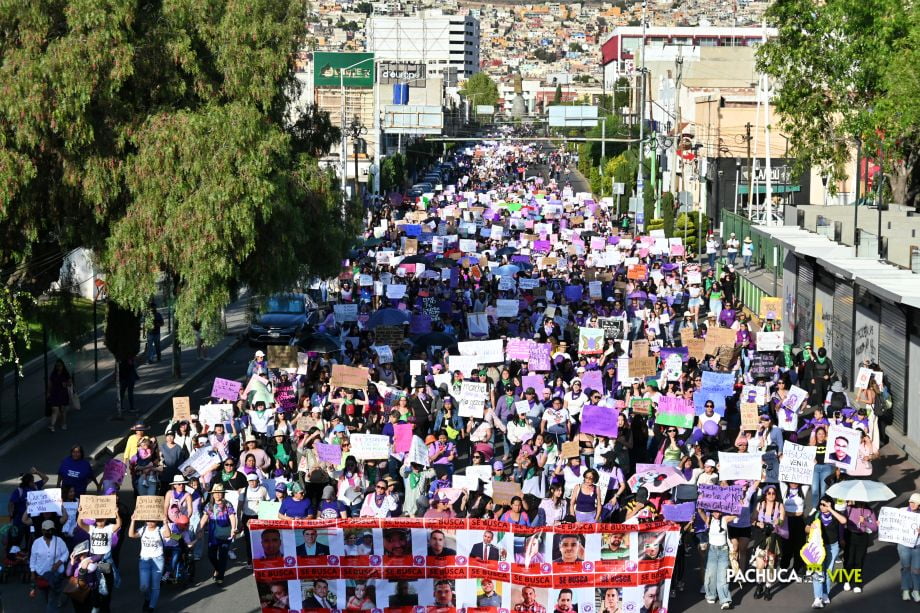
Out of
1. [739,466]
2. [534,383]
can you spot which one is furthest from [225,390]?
[739,466]

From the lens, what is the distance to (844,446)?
56.3 ft

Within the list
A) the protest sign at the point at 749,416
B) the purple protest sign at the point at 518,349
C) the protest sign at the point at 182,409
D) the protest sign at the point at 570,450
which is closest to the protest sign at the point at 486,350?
the purple protest sign at the point at 518,349

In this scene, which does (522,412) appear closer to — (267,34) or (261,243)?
(261,243)

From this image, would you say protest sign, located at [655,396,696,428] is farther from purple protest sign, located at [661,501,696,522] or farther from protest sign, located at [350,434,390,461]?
purple protest sign, located at [661,501,696,522]

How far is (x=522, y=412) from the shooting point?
20797 mm

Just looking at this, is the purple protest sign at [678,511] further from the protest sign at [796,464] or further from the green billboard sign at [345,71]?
the green billboard sign at [345,71]

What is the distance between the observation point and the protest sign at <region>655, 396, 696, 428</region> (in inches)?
785

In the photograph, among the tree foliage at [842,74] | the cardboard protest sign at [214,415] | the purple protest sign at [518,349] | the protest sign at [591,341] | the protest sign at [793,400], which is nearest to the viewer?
the cardboard protest sign at [214,415]

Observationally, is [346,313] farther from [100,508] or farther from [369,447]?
[100,508]

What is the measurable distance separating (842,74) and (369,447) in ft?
85.1

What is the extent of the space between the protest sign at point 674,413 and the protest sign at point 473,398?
2782 mm

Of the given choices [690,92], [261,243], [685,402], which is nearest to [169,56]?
[261,243]

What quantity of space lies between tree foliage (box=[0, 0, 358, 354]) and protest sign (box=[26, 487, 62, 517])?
898 centimetres

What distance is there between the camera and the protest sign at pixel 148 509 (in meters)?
14.9
